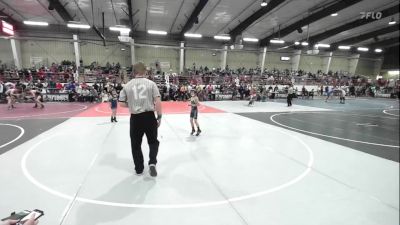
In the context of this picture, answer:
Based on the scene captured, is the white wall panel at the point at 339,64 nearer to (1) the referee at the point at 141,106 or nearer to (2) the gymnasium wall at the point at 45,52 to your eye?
(2) the gymnasium wall at the point at 45,52

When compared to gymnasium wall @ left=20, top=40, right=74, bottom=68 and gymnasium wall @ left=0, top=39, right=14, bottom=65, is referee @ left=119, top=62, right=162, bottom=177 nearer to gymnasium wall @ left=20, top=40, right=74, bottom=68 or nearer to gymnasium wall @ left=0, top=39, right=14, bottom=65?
gymnasium wall @ left=20, top=40, right=74, bottom=68

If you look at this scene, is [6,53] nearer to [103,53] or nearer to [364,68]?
[103,53]

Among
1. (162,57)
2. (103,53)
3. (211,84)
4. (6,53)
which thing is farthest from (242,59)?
(6,53)

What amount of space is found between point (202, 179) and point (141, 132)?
1.40 m

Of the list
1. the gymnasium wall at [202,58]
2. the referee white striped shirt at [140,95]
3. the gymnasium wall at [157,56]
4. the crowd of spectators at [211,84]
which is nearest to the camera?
the referee white striped shirt at [140,95]

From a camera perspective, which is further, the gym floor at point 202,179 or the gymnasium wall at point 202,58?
the gymnasium wall at point 202,58

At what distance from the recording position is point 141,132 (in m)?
4.30

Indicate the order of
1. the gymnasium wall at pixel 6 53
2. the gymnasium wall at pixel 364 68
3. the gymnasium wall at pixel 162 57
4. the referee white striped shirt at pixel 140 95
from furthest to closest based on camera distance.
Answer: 1. the gymnasium wall at pixel 364 68
2. the gymnasium wall at pixel 162 57
3. the gymnasium wall at pixel 6 53
4. the referee white striped shirt at pixel 140 95

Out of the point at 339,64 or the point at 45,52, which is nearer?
the point at 45,52

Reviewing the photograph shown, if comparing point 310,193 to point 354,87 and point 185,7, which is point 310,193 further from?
point 354,87

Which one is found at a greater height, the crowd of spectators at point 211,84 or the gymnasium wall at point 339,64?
the gymnasium wall at point 339,64

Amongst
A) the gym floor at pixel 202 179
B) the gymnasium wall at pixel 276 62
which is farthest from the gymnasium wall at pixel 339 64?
the gym floor at pixel 202 179

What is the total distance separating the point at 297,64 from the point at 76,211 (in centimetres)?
3481

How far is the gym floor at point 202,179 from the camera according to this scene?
3.15m
